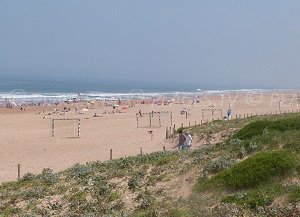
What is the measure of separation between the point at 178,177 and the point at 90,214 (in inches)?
95.9

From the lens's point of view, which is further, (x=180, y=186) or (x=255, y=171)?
(x=180, y=186)

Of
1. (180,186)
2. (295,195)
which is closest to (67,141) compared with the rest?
(180,186)

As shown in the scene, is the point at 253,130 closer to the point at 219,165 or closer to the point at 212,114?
the point at 219,165

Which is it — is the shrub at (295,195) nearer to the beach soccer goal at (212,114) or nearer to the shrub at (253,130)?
Result: the shrub at (253,130)

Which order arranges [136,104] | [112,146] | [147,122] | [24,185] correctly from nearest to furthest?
[24,185], [112,146], [147,122], [136,104]

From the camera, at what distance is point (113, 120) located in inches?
1764

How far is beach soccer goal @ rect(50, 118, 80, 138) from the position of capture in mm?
34438

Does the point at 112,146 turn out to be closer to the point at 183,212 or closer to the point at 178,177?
the point at 178,177

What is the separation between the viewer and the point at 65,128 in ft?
128

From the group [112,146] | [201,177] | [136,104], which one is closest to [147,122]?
[112,146]

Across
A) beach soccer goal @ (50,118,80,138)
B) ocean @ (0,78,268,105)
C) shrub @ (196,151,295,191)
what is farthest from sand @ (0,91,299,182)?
ocean @ (0,78,268,105)

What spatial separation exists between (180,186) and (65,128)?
29752mm

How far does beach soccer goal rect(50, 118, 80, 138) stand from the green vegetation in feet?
68.3

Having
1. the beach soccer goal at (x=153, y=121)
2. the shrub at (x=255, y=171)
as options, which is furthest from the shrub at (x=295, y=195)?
the beach soccer goal at (x=153, y=121)
